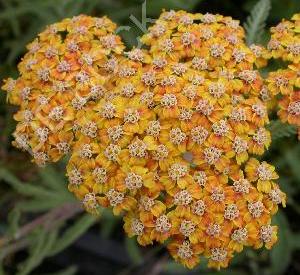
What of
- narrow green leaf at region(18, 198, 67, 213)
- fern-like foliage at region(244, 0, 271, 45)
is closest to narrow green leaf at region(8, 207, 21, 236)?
narrow green leaf at region(18, 198, 67, 213)

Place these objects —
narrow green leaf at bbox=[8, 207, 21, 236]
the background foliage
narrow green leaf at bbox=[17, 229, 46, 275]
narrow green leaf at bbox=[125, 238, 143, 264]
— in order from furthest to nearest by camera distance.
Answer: narrow green leaf at bbox=[125, 238, 143, 264] → the background foliage → narrow green leaf at bbox=[17, 229, 46, 275] → narrow green leaf at bbox=[8, 207, 21, 236]

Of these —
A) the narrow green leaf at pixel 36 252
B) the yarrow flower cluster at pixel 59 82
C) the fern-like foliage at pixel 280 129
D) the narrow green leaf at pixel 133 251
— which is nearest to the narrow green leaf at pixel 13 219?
the narrow green leaf at pixel 36 252

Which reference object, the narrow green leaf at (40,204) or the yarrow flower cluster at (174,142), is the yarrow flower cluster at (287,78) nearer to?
the yarrow flower cluster at (174,142)

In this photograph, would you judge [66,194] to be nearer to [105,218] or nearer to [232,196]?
[105,218]

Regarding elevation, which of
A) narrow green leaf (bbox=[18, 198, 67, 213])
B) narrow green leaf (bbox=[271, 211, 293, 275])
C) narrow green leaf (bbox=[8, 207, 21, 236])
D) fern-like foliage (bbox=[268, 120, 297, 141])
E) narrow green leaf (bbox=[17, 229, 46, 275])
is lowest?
narrow green leaf (bbox=[271, 211, 293, 275])

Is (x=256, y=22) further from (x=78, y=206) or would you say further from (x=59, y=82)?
(x=78, y=206)

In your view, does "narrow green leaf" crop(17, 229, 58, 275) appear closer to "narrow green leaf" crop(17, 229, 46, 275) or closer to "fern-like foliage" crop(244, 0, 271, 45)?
"narrow green leaf" crop(17, 229, 46, 275)

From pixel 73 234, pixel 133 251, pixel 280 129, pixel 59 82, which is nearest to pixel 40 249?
pixel 73 234
